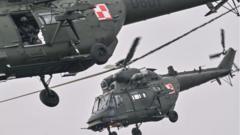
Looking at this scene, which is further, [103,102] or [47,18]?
[103,102]

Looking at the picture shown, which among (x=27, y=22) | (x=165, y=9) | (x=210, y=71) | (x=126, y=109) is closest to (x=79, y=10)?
(x=27, y=22)

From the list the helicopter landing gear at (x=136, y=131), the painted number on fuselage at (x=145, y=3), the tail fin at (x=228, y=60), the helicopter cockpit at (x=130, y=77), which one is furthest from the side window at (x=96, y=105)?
the painted number on fuselage at (x=145, y=3)

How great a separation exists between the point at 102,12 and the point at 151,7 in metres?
3.01

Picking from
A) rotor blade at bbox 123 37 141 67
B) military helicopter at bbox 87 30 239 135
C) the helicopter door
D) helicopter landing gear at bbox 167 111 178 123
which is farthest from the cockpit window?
the helicopter door

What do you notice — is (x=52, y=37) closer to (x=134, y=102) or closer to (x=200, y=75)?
(x=134, y=102)

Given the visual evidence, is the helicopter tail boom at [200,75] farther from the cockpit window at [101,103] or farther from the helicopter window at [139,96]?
the cockpit window at [101,103]

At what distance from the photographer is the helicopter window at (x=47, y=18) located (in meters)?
30.5

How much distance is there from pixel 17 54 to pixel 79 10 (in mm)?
2778

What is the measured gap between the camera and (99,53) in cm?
3106

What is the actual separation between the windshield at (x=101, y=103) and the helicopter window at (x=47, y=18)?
55.3 feet

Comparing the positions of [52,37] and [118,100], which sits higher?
[52,37]

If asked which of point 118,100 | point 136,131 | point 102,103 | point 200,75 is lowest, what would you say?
point 200,75

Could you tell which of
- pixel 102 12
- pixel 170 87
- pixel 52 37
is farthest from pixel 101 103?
pixel 52 37

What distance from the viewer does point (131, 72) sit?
158 feet
